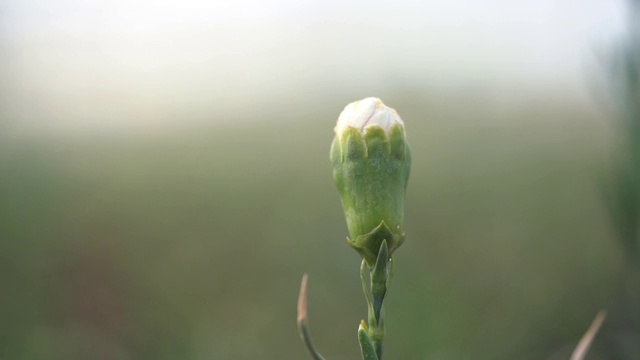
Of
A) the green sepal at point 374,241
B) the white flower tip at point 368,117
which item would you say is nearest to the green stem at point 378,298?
the green sepal at point 374,241

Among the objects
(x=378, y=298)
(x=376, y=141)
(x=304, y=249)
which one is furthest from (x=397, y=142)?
(x=304, y=249)

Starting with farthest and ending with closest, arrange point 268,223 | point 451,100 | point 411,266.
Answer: point 451,100 < point 268,223 < point 411,266

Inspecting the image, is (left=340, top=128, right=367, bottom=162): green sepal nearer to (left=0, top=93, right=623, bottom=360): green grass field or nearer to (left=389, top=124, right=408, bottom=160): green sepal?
(left=389, top=124, right=408, bottom=160): green sepal

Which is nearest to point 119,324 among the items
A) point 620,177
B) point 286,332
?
point 286,332

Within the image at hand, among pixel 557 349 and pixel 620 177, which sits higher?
pixel 620 177

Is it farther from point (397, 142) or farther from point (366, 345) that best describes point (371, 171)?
point (366, 345)

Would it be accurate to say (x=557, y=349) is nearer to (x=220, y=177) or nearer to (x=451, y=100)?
(x=451, y=100)

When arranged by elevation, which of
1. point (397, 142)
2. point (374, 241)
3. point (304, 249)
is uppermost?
point (397, 142)

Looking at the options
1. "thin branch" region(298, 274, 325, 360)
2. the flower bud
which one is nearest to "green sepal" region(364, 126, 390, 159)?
the flower bud
